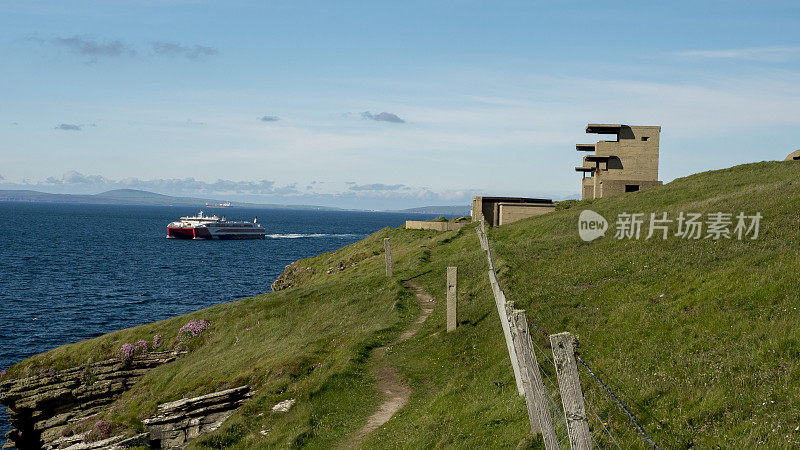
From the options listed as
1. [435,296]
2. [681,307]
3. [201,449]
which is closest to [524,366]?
[681,307]

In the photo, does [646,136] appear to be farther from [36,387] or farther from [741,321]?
[36,387]

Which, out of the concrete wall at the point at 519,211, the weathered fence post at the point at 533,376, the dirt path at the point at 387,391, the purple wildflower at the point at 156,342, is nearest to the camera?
the weathered fence post at the point at 533,376

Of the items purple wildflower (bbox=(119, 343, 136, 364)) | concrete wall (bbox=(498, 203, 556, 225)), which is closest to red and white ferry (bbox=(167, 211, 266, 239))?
concrete wall (bbox=(498, 203, 556, 225))

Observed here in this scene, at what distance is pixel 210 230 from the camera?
550ft

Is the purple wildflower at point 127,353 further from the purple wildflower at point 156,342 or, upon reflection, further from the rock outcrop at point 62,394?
the purple wildflower at point 156,342

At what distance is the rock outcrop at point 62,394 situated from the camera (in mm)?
28844

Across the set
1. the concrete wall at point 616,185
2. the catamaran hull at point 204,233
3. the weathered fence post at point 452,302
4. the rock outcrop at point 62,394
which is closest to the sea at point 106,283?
the rock outcrop at point 62,394

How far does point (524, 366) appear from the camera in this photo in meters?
9.91

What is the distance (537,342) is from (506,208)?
43.4m

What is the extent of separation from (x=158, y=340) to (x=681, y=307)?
2828 centimetres

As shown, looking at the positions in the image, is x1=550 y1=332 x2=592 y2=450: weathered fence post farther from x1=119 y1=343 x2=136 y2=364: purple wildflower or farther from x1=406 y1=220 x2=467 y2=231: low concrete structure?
x1=406 y1=220 x2=467 y2=231: low concrete structure

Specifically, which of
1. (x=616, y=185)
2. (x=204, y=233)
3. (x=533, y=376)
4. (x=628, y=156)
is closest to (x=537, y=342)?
(x=533, y=376)

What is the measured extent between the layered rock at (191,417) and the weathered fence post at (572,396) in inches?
669

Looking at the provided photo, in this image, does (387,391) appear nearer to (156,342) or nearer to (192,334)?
(192,334)
